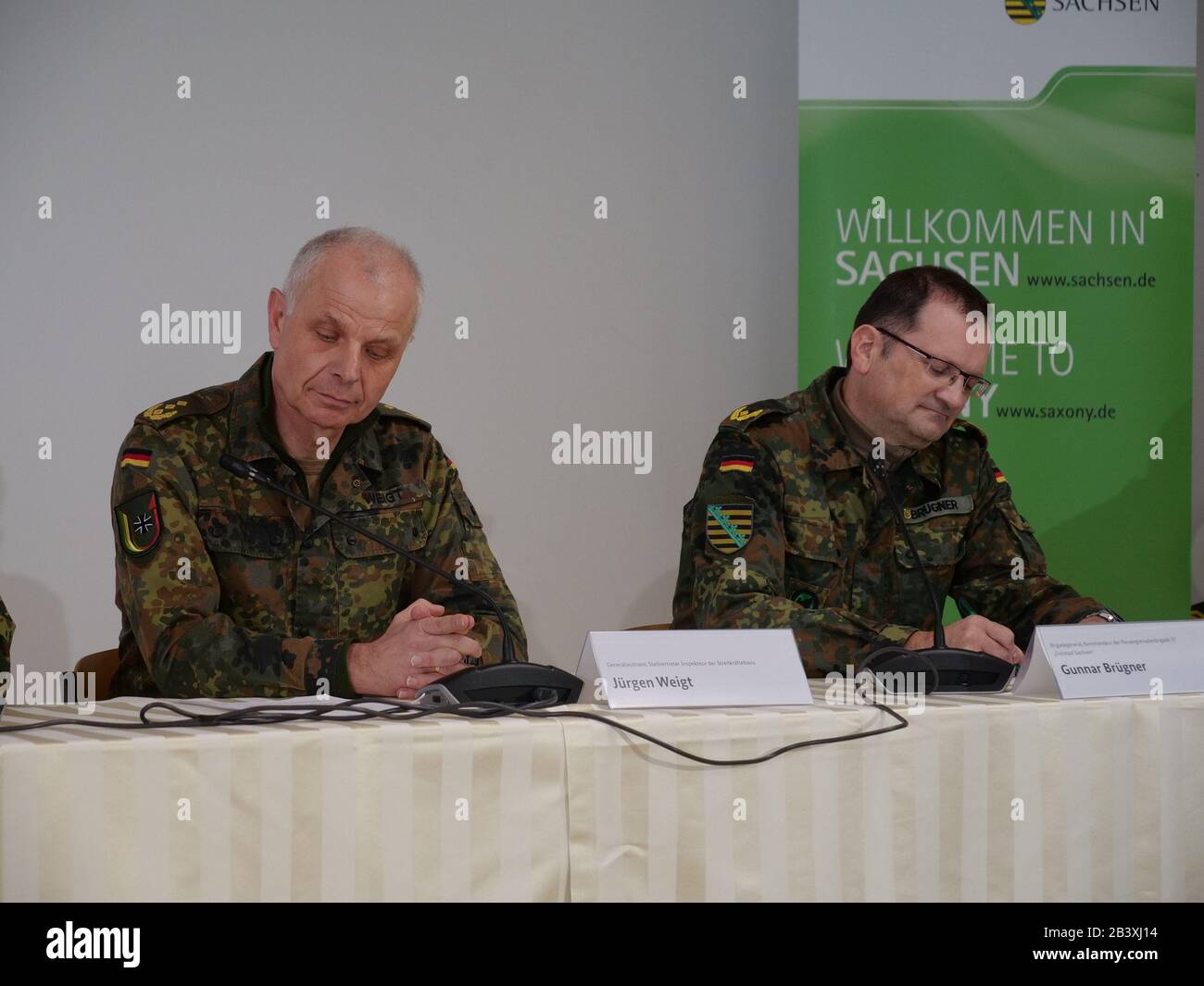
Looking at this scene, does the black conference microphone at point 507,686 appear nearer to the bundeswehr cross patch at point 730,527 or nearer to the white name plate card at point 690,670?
the white name plate card at point 690,670

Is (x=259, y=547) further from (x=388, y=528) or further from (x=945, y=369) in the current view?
(x=945, y=369)

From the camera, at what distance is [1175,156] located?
10.4 ft

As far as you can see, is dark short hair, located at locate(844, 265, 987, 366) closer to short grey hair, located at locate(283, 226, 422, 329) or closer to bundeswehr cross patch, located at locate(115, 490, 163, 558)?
short grey hair, located at locate(283, 226, 422, 329)

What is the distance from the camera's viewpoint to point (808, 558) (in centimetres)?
226

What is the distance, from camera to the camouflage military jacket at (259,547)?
1.76 metres

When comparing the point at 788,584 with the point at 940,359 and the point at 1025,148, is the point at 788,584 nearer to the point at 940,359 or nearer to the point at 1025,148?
the point at 940,359

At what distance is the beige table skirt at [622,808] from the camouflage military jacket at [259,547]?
0.27 metres

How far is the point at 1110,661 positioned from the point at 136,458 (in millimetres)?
1410

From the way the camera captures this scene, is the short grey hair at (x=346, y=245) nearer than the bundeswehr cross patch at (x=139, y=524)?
No

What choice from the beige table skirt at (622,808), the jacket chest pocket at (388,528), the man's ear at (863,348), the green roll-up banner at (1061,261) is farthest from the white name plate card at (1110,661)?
the green roll-up banner at (1061,261)

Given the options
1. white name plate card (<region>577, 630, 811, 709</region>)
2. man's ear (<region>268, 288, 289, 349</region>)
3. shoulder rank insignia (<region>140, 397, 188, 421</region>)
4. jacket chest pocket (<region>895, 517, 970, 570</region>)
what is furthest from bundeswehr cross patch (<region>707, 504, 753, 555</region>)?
shoulder rank insignia (<region>140, 397, 188, 421</region>)

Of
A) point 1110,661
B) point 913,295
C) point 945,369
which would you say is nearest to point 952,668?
point 1110,661

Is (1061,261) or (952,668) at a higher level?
(1061,261)
